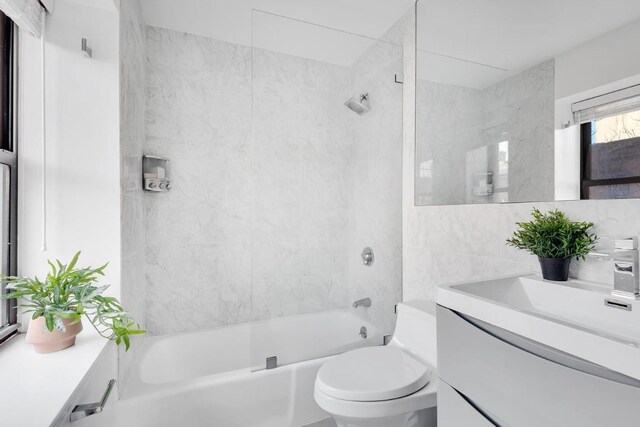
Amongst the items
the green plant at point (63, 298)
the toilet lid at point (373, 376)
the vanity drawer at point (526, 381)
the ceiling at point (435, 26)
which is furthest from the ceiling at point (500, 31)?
the green plant at point (63, 298)

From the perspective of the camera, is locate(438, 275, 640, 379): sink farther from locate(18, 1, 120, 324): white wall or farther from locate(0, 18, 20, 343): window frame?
locate(0, 18, 20, 343): window frame

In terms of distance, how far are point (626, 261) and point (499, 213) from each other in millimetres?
526

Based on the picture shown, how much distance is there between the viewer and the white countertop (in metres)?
0.85

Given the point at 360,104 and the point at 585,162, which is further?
the point at 360,104

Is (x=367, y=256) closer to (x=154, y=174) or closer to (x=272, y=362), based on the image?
(x=272, y=362)

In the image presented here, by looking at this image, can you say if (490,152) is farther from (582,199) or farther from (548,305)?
(548,305)

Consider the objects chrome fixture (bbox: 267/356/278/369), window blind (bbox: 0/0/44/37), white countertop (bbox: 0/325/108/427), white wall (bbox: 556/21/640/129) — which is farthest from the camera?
chrome fixture (bbox: 267/356/278/369)

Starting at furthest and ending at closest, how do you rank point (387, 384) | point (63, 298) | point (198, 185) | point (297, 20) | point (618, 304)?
point (198, 185), point (297, 20), point (387, 384), point (63, 298), point (618, 304)

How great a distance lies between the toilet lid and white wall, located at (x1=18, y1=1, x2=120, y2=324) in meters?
1.08

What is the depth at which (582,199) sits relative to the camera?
1101 mm

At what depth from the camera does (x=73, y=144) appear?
1.36 m

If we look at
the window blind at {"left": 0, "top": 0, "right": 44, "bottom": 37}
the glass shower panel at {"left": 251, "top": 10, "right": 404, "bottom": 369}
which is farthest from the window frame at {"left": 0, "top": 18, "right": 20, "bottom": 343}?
the glass shower panel at {"left": 251, "top": 10, "right": 404, "bottom": 369}

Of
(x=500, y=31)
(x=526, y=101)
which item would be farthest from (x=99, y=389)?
(x=500, y=31)

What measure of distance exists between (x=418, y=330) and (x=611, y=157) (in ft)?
3.46
